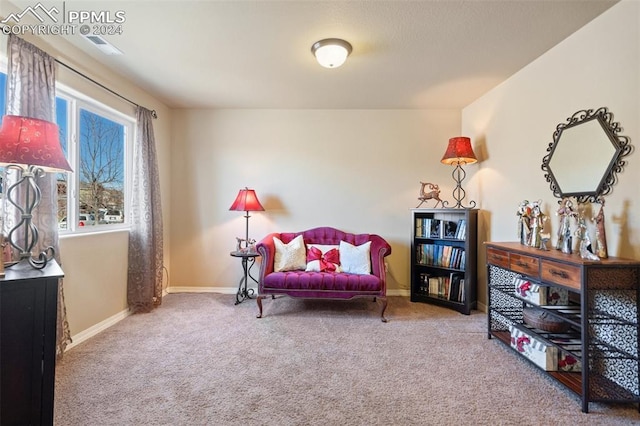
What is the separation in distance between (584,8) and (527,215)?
149cm

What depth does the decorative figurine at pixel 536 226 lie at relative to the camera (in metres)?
2.28

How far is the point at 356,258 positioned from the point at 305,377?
1.54 metres

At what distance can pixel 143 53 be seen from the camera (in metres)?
2.52

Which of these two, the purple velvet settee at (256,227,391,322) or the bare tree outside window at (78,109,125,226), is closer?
the bare tree outside window at (78,109,125,226)

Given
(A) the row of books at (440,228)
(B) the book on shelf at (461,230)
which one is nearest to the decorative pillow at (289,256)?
(A) the row of books at (440,228)

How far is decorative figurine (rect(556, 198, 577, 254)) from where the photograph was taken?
2.04 metres

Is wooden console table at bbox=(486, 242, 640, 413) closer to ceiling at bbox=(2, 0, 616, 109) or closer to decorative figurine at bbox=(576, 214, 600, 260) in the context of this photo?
decorative figurine at bbox=(576, 214, 600, 260)

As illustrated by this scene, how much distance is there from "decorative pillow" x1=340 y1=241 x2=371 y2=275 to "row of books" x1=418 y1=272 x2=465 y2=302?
35.1 inches

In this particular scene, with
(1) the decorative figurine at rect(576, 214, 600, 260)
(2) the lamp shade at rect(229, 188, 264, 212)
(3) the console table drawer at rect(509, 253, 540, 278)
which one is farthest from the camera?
(2) the lamp shade at rect(229, 188, 264, 212)

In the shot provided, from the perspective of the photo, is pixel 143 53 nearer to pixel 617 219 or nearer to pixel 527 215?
pixel 527 215

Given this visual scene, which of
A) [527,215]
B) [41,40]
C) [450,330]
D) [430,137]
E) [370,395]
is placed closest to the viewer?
[370,395]

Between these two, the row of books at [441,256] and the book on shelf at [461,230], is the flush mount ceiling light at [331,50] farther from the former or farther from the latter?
the row of books at [441,256]

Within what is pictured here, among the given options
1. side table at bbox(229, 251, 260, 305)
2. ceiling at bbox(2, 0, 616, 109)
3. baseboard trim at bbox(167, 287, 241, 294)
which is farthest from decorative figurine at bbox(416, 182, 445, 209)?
baseboard trim at bbox(167, 287, 241, 294)

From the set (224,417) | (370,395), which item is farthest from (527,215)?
(224,417)
